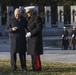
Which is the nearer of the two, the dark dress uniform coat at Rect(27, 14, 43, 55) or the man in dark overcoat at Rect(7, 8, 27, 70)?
the dark dress uniform coat at Rect(27, 14, 43, 55)

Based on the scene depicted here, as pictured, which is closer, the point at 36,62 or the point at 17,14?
the point at 17,14

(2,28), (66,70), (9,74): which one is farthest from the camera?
(2,28)

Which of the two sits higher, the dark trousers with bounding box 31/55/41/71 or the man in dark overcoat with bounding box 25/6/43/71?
the man in dark overcoat with bounding box 25/6/43/71

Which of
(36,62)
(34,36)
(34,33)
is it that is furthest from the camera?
(36,62)

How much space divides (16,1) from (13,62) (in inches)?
1583

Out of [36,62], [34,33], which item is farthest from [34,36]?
[36,62]

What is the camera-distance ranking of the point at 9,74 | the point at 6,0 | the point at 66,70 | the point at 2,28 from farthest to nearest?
the point at 6,0, the point at 2,28, the point at 66,70, the point at 9,74

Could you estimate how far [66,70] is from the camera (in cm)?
1148

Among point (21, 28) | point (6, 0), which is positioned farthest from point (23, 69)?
point (6, 0)

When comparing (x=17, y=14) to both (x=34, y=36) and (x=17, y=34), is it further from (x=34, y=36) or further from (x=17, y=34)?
(x=34, y=36)

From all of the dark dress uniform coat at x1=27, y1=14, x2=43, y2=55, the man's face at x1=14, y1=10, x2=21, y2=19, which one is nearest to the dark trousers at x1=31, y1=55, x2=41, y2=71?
the dark dress uniform coat at x1=27, y1=14, x2=43, y2=55

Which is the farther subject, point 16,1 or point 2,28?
point 16,1

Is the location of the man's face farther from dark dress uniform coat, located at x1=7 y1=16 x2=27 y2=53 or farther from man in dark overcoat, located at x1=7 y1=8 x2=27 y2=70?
dark dress uniform coat, located at x1=7 y1=16 x2=27 y2=53

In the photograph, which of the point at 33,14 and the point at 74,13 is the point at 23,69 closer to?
the point at 33,14
